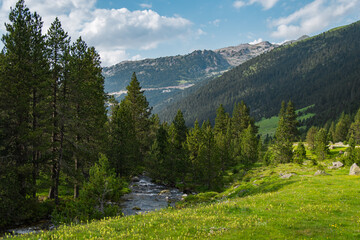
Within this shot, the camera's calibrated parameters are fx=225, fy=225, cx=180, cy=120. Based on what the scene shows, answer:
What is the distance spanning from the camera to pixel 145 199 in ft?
124

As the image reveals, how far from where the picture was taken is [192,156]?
53.9m

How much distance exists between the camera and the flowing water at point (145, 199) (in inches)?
1246

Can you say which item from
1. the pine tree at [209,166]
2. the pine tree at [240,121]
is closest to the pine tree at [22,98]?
the pine tree at [209,166]

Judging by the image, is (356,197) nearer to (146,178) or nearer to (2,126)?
(2,126)

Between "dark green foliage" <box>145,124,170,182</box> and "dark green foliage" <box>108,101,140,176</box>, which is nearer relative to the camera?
"dark green foliage" <box>108,101,140,176</box>

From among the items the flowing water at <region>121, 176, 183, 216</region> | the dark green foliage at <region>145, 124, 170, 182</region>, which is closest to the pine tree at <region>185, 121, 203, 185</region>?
the dark green foliage at <region>145, 124, 170, 182</region>

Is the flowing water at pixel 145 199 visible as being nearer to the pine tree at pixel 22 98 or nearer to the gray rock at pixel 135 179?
the gray rock at pixel 135 179

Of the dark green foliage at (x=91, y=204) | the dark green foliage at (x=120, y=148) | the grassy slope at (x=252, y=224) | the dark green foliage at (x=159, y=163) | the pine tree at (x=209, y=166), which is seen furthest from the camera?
the dark green foliage at (x=159, y=163)

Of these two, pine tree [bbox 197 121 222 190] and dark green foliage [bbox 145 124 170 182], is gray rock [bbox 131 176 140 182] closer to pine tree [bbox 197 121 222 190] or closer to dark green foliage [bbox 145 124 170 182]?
dark green foliage [bbox 145 124 170 182]

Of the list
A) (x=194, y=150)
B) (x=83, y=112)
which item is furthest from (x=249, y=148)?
(x=83, y=112)

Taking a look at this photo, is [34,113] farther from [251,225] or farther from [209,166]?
[209,166]

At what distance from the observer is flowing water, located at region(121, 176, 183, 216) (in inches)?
1246

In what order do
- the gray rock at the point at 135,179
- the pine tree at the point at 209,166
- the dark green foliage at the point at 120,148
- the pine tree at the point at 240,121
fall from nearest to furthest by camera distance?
the dark green foliage at the point at 120,148 < the pine tree at the point at 209,166 < the gray rock at the point at 135,179 < the pine tree at the point at 240,121

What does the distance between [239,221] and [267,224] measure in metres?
1.60
